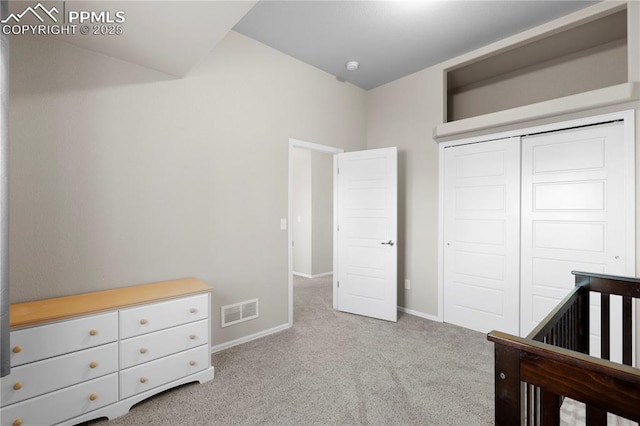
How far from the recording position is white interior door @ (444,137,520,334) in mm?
2949

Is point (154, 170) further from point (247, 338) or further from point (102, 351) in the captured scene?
point (247, 338)

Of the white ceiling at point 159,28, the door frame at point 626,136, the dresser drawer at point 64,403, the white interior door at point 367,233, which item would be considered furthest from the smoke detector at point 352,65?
the dresser drawer at point 64,403

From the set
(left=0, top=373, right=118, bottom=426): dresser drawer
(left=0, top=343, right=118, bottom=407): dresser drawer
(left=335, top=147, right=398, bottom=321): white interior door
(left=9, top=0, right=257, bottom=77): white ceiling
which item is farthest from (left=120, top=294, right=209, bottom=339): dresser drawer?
(left=335, top=147, right=398, bottom=321): white interior door

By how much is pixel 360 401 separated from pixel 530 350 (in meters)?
1.40

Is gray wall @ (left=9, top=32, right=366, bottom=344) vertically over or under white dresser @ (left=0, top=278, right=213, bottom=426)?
over

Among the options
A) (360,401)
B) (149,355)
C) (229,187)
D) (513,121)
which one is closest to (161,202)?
(229,187)

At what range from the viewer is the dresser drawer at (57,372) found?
1.53 meters

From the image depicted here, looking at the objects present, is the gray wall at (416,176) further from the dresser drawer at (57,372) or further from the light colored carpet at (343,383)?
the dresser drawer at (57,372)

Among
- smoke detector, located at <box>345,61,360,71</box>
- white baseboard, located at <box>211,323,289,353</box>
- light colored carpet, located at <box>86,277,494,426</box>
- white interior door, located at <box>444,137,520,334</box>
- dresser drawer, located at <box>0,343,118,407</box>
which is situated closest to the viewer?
dresser drawer, located at <box>0,343,118,407</box>

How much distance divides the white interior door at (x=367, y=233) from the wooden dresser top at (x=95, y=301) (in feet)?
6.48

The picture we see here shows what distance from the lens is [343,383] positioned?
2.20 m

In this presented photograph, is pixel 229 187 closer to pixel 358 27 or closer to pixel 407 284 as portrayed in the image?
pixel 358 27

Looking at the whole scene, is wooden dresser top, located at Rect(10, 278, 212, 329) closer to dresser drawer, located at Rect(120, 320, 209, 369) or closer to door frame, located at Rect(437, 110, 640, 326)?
dresser drawer, located at Rect(120, 320, 209, 369)

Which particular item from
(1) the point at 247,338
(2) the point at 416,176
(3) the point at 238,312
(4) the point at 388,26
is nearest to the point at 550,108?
(2) the point at 416,176
